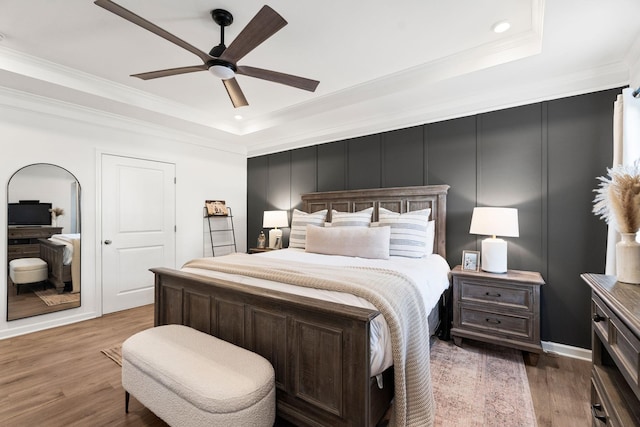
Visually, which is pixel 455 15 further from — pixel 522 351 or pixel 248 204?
pixel 248 204

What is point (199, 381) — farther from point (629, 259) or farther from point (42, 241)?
point (42, 241)

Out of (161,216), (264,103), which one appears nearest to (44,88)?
(161,216)

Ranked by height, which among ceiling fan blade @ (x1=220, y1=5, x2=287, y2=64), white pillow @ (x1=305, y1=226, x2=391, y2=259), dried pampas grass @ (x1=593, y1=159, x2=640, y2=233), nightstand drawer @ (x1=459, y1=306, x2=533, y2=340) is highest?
ceiling fan blade @ (x1=220, y1=5, x2=287, y2=64)

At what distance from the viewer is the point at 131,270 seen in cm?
400

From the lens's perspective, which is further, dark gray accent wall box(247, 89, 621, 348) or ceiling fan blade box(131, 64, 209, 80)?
dark gray accent wall box(247, 89, 621, 348)

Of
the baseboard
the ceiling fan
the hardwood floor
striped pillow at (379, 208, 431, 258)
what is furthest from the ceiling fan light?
the baseboard

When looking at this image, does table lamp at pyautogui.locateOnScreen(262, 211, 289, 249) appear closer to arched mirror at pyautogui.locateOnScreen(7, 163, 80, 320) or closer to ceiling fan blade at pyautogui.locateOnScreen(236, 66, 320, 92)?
arched mirror at pyautogui.locateOnScreen(7, 163, 80, 320)

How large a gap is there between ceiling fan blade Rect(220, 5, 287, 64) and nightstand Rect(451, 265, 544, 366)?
2.48 m

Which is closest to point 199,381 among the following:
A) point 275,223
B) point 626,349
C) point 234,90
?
point 626,349

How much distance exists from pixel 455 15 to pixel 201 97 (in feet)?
9.27

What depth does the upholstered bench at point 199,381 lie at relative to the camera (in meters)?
1.35

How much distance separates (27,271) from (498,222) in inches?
188

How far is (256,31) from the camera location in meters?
1.77

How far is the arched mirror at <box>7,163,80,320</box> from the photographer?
309 centimetres
